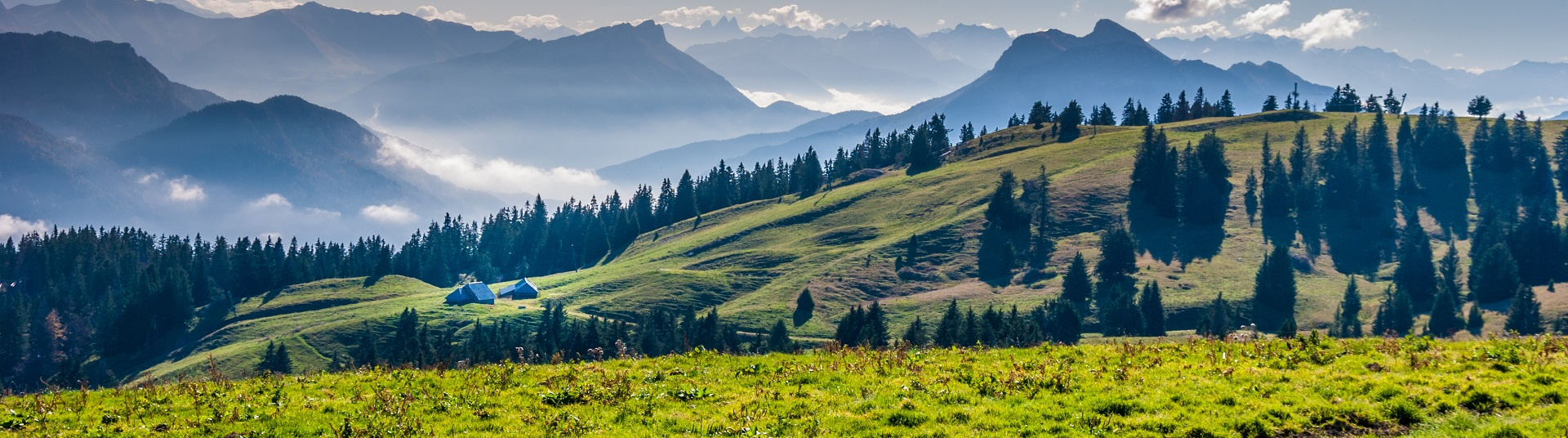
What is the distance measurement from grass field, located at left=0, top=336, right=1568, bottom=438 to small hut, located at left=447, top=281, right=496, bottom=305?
163 metres

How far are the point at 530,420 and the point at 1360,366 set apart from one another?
18830mm

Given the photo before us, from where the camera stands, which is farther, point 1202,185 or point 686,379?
point 1202,185

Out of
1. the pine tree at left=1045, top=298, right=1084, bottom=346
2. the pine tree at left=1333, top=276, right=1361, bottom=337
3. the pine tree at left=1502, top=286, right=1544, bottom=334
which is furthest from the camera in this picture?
the pine tree at left=1045, top=298, right=1084, bottom=346

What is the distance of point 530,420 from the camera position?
1747 centimetres

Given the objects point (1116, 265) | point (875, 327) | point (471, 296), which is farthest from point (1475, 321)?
point (471, 296)

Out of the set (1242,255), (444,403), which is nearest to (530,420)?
(444,403)

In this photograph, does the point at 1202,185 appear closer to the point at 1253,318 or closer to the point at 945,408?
the point at 1253,318

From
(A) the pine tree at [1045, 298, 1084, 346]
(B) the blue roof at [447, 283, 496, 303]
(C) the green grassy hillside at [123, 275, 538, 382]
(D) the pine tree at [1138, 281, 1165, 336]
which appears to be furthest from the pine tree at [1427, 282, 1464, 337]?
(B) the blue roof at [447, 283, 496, 303]

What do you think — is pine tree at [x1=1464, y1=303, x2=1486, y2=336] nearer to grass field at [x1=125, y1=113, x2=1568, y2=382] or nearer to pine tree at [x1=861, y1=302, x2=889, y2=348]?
grass field at [x1=125, y1=113, x2=1568, y2=382]

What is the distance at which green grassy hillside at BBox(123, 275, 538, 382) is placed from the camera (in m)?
145

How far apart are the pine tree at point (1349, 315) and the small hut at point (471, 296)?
15185 cm

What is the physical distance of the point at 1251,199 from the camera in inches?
7392

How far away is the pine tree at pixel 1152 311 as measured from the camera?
12988 cm

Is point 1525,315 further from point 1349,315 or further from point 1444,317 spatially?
point 1349,315
